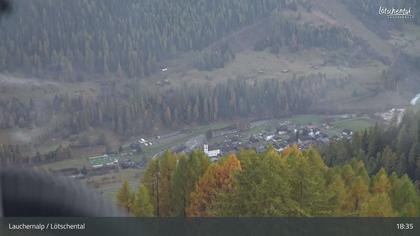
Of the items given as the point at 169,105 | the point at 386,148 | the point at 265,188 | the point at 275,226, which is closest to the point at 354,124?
the point at 386,148

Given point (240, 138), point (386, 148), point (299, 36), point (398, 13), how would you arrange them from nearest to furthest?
point (398, 13)
point (240, 138)
point (386, 148)
point (299, 36)

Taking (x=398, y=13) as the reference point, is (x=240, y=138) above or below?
below

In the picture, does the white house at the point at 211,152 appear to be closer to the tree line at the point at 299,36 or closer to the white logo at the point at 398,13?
the tree line at the point at 299,36

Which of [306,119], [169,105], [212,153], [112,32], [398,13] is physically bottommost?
[212,153]

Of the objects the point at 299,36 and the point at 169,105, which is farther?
the point at 299,36

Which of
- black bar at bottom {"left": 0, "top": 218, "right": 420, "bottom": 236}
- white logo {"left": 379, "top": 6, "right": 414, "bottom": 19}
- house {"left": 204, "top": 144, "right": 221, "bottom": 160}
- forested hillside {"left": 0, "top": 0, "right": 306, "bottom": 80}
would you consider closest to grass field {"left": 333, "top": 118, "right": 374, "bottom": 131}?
white logo {"left": 379, "top": 6, "right": 414, "bottom": 19}

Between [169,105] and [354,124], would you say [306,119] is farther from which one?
[169,105]

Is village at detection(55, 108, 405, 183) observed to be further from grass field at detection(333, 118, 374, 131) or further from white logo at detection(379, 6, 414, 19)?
white logo at detection(379, 6, 414, 19)
